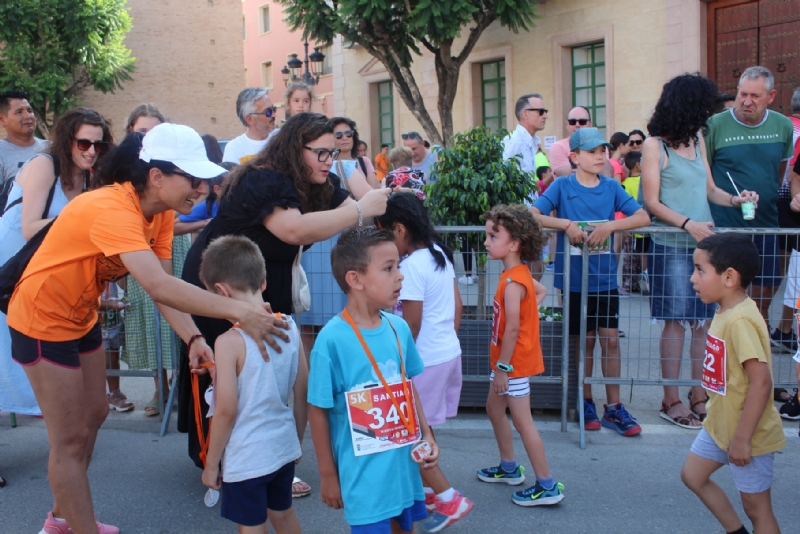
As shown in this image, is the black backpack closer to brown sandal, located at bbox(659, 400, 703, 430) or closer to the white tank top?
→ the white tank top

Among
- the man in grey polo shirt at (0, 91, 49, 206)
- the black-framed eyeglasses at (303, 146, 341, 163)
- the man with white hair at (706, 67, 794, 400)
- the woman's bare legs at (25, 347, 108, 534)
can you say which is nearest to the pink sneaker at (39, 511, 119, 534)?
the woman's bare legs at (25, 347, 108, 534)

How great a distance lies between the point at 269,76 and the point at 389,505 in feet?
132

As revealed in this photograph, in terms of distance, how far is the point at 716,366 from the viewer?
3137 mm

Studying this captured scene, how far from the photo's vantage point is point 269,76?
4056 centimetres

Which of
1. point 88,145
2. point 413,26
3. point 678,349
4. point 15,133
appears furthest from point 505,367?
point 413,26

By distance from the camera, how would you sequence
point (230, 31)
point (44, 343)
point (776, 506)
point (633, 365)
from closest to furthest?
point (44, 343), point (776, 506), point (633, 365), point (230, 31)

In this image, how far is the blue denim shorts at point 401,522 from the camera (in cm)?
267

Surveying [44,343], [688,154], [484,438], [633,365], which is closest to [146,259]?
[44,343]

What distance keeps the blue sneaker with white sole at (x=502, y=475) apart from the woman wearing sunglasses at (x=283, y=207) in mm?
1446

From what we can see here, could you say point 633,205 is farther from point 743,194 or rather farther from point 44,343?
point 44,343

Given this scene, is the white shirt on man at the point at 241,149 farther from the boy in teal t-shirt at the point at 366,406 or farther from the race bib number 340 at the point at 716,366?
the race bib number 340 at the point at 716,366

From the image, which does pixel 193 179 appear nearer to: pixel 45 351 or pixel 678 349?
pixel 45 351

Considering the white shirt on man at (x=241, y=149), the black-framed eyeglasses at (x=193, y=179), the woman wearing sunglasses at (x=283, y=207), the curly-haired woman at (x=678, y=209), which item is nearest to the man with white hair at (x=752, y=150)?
the curly-haired woman at (x=678, y=209)

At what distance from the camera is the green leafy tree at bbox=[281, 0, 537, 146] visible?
55.7ft
